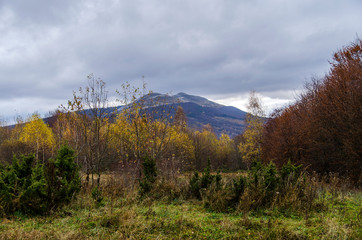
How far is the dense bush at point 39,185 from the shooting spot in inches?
215

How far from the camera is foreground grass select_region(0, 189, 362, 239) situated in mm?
4191

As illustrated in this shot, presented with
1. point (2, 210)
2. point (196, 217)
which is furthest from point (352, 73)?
point (2, 210)

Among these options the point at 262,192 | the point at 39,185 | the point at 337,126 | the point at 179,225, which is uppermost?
the point at 337,126

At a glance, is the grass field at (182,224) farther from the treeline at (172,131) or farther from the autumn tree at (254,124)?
the autumn tree at (254,124)

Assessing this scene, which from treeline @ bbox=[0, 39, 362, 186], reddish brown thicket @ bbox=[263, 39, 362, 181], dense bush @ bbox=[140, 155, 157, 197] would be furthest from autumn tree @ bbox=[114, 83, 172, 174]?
reddish brown thicket @ bbox=[263, 39, 362, 181]

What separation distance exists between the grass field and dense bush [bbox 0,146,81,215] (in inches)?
9.9

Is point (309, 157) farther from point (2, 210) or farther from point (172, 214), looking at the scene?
point (2, 210)

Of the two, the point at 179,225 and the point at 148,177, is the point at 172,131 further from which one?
the point at 179,225

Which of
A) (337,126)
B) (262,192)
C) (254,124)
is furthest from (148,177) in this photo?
(254,124)

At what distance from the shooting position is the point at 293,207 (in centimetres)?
584

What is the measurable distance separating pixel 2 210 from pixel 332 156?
1622cm

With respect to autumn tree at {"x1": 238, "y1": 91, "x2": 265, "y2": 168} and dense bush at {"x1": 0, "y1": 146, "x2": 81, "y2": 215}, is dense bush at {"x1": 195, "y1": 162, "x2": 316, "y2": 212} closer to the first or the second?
dense bush at {"x1": 0, "y1": 146, "x2": 81, "y2": 215}

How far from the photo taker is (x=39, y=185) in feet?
18.0

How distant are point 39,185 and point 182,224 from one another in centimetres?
345
